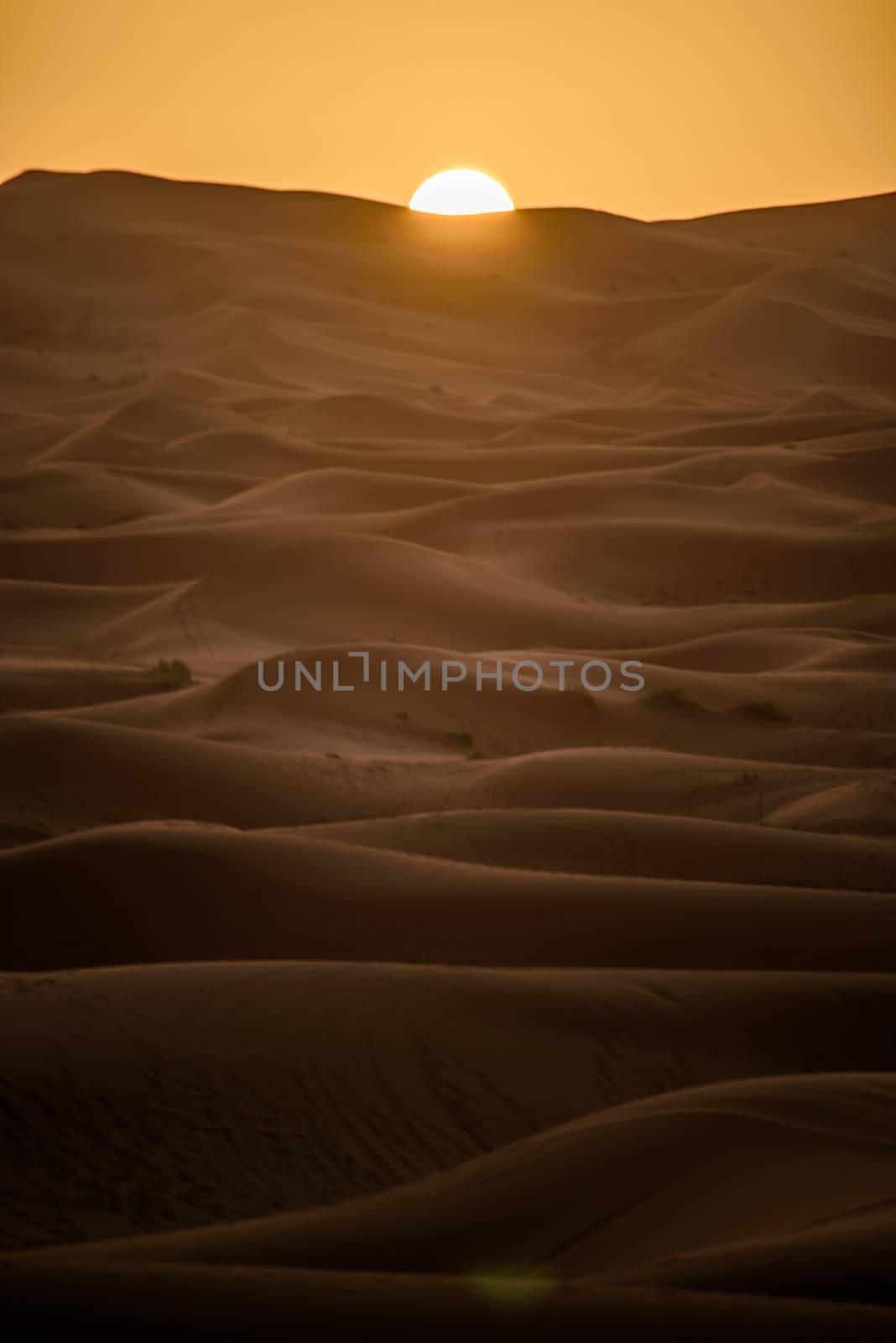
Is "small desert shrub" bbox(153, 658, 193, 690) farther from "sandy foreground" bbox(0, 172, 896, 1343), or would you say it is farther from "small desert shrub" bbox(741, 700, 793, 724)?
"small desert shrub" bbox(741, 700, 793, 724)

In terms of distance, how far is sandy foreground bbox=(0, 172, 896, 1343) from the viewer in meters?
0.97

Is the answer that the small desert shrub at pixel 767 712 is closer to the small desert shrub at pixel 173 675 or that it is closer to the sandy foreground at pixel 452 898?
the sandy foreground at pixel 452 898

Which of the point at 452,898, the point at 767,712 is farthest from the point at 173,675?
the point at 452,898

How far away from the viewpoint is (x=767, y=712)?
2.68m

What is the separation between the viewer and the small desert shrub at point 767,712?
267 centimetres

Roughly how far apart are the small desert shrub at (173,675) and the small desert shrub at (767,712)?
1.21 m

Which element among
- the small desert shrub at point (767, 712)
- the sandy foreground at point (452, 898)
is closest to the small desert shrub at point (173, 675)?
the sandy foreground at point (452, 898)

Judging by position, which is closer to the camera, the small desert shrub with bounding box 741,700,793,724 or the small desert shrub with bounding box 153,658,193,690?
the small desert shrub with bounding box 741,700,793,724

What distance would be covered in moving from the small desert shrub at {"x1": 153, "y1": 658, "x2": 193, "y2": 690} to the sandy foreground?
0.4 inches

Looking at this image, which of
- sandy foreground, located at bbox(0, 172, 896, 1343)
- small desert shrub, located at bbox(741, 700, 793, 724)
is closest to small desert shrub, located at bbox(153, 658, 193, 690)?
sandy foreground, located at bbox(0, 172, 896, 1343)

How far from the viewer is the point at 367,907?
161cm

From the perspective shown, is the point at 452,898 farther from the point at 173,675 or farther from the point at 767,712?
the point at 173,675

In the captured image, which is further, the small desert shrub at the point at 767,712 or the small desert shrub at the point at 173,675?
the small desert shrub at the point at 173,675

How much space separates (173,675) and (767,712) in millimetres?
1283
